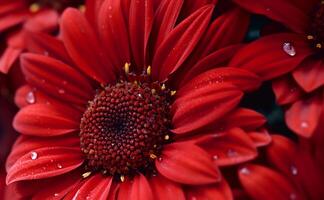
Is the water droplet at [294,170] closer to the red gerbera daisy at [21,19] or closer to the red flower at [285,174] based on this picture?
the red flower at [285,174]

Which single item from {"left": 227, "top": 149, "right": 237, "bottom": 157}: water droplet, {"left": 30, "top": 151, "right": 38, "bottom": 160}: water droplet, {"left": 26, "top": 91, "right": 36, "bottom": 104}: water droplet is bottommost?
{"left": 30, "top": 151, "right": 38, "bottom": 160}: water droplet

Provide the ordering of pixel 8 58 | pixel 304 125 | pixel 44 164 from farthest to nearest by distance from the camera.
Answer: pixel 8 58, pixel 44 164, pixel 304 125

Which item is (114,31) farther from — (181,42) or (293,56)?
(293,56)

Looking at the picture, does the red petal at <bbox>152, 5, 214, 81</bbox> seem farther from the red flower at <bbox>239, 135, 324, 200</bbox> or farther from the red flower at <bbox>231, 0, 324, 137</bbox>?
the red flower at <bbox>239, 135, 324, 200</bbox>

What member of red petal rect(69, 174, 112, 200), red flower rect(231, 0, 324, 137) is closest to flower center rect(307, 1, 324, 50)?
red flower rect(231, 0, 324, 137)

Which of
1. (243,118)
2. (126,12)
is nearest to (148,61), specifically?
(126,12)

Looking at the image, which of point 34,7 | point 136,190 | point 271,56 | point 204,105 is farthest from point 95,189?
point 34,7

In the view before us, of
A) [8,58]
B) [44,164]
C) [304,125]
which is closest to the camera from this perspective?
[304,125]
